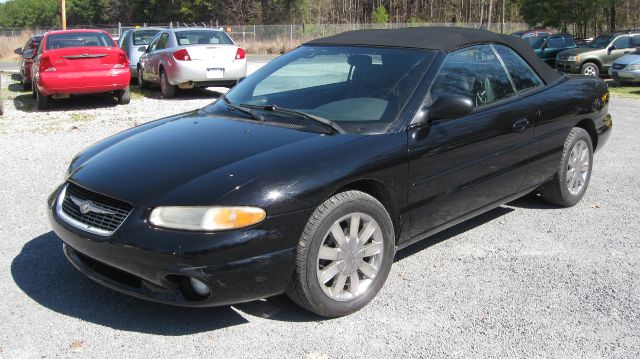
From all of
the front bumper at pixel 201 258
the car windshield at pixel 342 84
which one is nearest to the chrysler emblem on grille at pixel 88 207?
the front bumper at pixel 201 258

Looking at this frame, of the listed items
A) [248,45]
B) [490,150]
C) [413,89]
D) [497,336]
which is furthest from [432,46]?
[248,45]

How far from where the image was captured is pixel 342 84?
14.4 feet

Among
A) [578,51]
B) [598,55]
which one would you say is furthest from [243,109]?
[598,55]

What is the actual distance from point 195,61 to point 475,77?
31.2 feet

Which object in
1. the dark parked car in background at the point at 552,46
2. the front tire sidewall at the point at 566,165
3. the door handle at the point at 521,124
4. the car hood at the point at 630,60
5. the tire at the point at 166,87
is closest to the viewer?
the door handle at the point at 521,124

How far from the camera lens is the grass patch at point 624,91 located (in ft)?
49.9

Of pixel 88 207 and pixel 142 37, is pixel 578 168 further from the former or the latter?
pixel 142 37

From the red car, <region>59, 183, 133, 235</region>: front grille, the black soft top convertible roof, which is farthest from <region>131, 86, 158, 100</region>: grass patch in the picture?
<region>59, 183, 133, 235</region>: front grille

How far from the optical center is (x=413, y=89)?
3.96 m

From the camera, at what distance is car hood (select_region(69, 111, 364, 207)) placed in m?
3.18

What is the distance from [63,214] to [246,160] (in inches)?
45.3

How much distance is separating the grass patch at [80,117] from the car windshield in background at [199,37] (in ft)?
10.8

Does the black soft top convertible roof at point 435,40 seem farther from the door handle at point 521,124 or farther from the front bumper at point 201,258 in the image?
the front bumper at point 201,258

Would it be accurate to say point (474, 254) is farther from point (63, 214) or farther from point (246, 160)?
point (63, 214)
